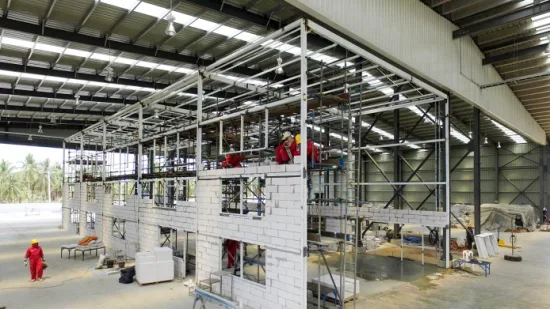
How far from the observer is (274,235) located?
8.76 metres

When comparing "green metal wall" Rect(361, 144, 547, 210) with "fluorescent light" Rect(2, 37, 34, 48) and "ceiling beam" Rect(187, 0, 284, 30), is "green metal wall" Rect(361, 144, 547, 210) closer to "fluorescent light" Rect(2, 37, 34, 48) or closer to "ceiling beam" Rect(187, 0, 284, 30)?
"ceiling beam" Rect(187, 0, 284, 30)

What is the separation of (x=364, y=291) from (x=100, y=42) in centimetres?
1225

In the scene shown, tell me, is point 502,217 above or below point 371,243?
above

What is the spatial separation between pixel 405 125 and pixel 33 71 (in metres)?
24.6

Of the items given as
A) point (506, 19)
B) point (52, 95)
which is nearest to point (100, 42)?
point (52, 95)

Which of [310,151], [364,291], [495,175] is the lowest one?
[364,291]

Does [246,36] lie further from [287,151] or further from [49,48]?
[49,48]

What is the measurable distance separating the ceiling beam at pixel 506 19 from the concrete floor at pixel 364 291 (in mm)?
8833

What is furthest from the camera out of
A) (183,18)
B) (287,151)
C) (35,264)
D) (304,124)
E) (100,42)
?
(100,42)

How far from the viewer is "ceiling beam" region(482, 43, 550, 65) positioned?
48.0ft

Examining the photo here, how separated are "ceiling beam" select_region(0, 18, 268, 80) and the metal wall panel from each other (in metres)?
6.79

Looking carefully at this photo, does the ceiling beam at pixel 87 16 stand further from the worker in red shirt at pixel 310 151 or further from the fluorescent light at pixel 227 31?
the worker in red shirt at pixel 310 151

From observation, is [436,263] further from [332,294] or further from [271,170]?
[271,170]

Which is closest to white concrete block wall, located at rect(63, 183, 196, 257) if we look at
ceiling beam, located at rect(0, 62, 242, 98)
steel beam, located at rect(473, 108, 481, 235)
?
ceiling beam, located at rect(0, 62, 242, 98)
